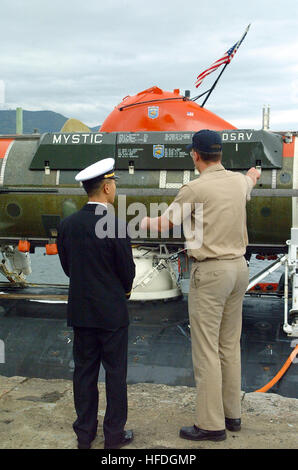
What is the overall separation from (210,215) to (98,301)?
956 mm

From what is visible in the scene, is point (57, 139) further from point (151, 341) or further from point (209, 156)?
point (209, 156)

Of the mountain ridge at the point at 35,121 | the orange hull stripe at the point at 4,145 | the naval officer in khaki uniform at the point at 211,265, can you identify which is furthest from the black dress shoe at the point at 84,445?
the mountain ridge at the point at 35,121

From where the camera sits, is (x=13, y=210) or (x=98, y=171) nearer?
(x=98, y=171)

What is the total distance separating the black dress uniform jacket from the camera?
11.3ft

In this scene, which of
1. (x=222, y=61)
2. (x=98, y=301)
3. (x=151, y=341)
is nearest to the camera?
(x=98, y=301)

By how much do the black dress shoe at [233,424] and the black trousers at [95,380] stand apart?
0.80m

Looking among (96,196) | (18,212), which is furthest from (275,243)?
(96,196)

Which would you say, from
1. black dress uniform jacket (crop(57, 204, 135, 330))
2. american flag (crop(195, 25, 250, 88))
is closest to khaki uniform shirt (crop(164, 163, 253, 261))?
black dress uniform jacket (crop(57, 204, 135, 330))

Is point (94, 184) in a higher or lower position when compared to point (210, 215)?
higher

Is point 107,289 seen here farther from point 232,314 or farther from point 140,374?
point 140,374

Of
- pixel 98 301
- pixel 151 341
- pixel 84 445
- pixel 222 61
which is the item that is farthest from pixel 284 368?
pixel 222 61

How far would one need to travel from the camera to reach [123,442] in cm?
348

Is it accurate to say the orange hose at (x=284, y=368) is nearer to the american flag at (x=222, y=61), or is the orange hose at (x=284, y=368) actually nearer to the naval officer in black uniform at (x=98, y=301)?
the naval officer in black uniform at (x=98, y=301)

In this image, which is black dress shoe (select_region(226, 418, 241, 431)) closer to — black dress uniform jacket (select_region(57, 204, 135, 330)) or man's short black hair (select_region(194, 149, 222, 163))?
black dress uniform jacket (select_region(57, 204, 135, 330))
